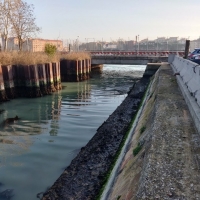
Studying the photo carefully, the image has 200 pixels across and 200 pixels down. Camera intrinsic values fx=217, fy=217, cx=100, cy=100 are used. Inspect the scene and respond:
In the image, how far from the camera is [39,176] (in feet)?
21.2

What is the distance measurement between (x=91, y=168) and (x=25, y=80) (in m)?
13.4

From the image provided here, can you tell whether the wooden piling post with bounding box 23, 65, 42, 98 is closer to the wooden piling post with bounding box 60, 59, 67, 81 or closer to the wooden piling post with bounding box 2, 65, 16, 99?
the wooden piling post with bounding box 2, 65, 16, 99

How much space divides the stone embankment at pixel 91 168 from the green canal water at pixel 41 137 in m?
0.64

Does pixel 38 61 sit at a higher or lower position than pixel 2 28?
lower

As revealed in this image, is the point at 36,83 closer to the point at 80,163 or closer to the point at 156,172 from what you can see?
the point at 80,163

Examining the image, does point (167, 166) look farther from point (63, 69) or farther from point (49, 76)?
point (63, 69)

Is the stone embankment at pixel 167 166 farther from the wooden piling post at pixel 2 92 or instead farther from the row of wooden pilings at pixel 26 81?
the row of wooden pilings at pixel 26 81

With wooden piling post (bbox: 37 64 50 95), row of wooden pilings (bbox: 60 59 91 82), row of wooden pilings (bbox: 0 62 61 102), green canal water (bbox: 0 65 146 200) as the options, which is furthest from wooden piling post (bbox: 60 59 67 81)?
green canal water (bbox: 0 65 146 200)

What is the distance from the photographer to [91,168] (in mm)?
6215

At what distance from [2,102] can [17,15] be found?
77.0 ft

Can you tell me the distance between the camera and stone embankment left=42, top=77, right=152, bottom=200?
17.1 feet

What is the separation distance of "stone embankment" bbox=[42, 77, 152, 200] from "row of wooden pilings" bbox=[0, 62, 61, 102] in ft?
32.7

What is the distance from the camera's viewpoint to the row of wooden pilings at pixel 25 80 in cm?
1678

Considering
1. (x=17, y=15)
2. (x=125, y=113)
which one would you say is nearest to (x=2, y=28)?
(x=17, y=15)
